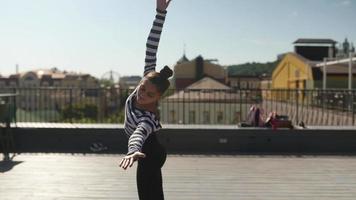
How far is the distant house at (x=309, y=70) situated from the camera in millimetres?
33156

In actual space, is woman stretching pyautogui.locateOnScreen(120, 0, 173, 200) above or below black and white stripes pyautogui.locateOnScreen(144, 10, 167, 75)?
below

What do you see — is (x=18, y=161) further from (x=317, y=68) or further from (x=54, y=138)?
(x=317, y=68)

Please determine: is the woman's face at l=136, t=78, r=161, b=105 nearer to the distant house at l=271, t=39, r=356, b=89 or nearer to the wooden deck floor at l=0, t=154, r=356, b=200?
the wooden deck floor at l=0, t=154, r=356, b=200

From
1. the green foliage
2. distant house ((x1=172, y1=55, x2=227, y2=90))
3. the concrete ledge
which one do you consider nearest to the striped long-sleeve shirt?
the concrete ledge

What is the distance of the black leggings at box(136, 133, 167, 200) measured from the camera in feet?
10.5

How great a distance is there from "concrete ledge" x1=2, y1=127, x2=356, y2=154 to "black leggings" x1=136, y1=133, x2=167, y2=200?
5527mm

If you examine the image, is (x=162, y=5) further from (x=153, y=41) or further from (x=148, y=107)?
(x=148, y=107)

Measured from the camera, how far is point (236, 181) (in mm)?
6336

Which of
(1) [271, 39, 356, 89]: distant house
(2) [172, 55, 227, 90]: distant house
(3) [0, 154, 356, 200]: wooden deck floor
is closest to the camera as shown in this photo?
(3) [0, 154, 356, 200]: wooden deck floor

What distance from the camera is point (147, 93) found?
3125mm

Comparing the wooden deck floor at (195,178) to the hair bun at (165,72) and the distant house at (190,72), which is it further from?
the distant house at (190,72)

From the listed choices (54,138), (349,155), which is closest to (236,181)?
(349,155)

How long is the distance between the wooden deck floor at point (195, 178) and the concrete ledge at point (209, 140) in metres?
0.54

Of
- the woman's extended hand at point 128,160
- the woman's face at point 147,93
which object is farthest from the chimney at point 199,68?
the woman's extended hand at point 128,160
